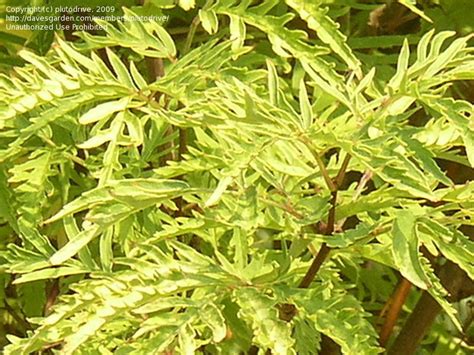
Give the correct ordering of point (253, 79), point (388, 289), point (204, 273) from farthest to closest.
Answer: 1. point (388, 289)
2. point (253, 79)
3. point (204, 273)

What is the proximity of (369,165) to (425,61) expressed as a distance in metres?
0.11

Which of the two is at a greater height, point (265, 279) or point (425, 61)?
point (425, 61)

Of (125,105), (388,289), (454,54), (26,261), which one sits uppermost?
(454,54)

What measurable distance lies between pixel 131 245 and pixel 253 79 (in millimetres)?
189

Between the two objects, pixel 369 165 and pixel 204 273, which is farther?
pixel 204 273

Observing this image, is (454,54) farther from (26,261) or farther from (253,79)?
(26,261)

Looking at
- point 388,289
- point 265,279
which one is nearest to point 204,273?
point 265,279

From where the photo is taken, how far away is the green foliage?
0.72 meters

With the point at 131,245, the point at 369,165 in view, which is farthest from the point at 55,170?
the point at 369,165

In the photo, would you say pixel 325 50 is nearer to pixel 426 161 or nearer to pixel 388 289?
pixel 426 161

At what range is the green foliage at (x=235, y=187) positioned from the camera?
718 millimetres

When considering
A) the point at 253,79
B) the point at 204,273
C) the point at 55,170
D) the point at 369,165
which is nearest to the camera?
the point at 369,165

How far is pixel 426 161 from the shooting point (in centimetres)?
71

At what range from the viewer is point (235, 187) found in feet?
2.84
